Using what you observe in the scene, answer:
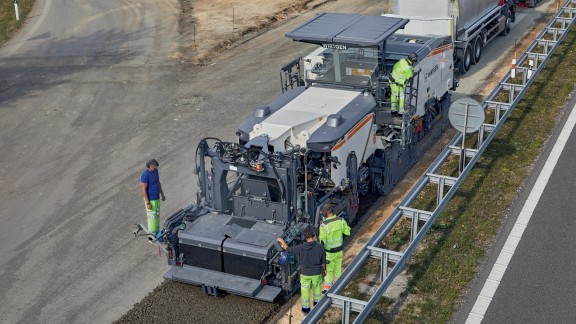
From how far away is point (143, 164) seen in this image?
1892 cm

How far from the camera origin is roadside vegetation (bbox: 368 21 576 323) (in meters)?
12.8

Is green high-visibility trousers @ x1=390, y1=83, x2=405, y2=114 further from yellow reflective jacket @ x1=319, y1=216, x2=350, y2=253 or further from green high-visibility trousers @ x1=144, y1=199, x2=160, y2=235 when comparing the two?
green high-visibility trousers @ x1=144, y1=199, x2=160, y2=235

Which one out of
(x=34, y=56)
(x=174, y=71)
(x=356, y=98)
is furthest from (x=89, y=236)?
(x=34, y=56)

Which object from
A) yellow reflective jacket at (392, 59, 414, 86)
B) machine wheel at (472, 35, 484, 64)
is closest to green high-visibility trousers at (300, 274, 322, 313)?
yellow reflective jacket at (392, 59, 414, 86)

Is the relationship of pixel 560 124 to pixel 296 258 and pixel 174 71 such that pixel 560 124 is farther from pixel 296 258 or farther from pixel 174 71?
pixel 174 71

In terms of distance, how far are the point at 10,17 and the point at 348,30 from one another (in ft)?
63.3

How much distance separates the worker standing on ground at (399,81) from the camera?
1644 centimetres

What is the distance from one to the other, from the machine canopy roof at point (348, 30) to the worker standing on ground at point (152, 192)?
4151 mm

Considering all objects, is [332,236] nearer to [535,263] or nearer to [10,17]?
[535,263]

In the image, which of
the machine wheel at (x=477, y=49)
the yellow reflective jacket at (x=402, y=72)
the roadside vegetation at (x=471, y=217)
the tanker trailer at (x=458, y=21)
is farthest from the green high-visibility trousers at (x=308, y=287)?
the machine wheel at (x=477, y=49)

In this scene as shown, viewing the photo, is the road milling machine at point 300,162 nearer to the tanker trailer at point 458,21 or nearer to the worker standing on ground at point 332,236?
the worker standing on ground at point 332,236

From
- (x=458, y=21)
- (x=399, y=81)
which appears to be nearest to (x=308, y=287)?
(x=399, y=81)

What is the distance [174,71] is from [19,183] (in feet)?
26.7

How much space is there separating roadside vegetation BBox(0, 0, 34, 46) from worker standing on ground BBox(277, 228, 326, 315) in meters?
20.3
